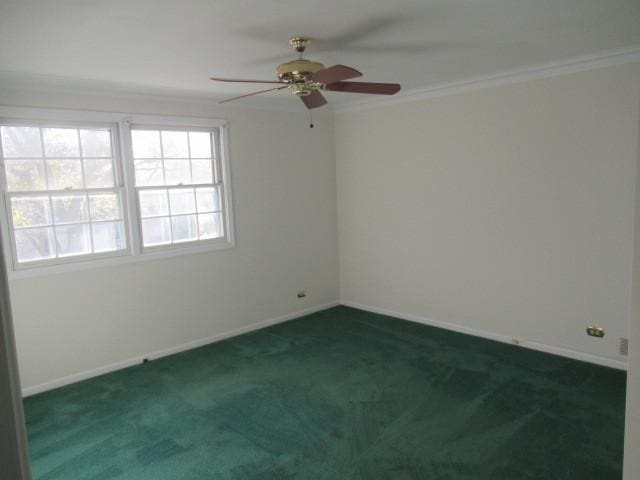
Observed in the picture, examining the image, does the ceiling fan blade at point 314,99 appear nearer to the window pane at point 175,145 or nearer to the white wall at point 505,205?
the window pane at point 175,145

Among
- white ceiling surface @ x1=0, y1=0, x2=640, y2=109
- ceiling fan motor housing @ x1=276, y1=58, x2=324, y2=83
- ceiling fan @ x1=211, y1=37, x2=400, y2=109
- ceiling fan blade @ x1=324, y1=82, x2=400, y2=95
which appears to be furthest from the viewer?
ceiling fan blade @ x1=324, y1=82, x2=400, y2=95

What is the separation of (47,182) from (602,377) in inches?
189

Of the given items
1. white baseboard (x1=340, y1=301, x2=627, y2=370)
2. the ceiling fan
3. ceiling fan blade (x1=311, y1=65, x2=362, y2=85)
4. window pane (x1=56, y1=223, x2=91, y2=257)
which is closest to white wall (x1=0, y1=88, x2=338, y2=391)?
window pane (x1=56, y1=223, x2=91, y2=257)

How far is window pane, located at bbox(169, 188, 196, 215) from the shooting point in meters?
4.60

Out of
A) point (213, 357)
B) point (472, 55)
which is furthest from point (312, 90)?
point (213, 357)

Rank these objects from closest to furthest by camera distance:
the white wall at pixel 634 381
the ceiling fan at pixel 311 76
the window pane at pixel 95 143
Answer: the white wall at pixel 634 381, the ceiling fan at pixel 311 76, the window pane at pixel 95 143

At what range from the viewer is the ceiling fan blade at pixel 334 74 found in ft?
8.62

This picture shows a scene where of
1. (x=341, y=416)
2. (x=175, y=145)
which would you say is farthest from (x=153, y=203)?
(x=341, y=416)

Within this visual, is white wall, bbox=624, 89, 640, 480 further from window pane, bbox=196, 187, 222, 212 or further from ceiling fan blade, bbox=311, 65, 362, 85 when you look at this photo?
window pane, bbox=196, 187, 222, 212

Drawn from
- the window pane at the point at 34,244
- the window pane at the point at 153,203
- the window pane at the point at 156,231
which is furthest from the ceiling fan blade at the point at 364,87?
the window pane at the point at 34,244

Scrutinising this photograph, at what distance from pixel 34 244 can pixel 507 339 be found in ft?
14.3

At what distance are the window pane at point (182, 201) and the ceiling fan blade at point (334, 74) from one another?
7.50 feet

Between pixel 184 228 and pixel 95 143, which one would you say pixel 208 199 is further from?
pixel 95 143

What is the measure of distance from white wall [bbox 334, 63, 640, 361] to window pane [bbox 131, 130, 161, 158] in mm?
2312
